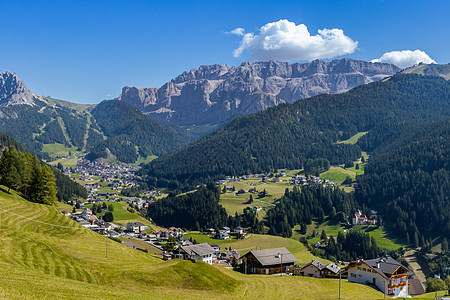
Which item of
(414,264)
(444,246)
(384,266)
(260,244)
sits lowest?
(414,264)

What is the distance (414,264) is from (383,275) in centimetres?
9880

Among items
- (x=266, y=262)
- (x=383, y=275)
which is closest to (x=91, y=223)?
(x=266, y=262)

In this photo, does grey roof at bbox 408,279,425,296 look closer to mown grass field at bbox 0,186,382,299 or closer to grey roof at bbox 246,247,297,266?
mown grass field at bbox 0,186,382,299

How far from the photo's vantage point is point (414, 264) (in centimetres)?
16250

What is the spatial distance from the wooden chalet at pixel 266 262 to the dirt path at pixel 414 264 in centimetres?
8047

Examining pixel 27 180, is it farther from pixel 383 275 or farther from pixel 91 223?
pixel 383 275

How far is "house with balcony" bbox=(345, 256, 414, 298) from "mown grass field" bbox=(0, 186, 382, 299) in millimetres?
6736

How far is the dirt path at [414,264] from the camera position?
497 ft

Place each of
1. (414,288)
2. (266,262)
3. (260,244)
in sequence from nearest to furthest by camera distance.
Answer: (414,288)
(266,262)
(260,244)

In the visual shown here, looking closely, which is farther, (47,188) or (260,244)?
(260,244)

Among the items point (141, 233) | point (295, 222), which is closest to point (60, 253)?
point (141, 233)

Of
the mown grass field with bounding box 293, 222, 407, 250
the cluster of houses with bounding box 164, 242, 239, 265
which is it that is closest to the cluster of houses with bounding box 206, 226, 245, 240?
the mown grass field with bounding box 293, 222, 407, 250

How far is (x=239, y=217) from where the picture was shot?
621 feet

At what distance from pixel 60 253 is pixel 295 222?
15820 centimetres
